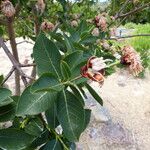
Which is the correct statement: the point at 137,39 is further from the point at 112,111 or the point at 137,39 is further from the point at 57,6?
the point at 57,6

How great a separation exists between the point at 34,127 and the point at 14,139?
0.48 ft

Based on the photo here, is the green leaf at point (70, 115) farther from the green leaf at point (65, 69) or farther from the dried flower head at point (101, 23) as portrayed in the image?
the dried flower head at point (101, 23)

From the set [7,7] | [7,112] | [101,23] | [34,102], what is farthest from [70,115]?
[101,23]

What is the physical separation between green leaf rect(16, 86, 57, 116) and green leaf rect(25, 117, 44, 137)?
7.8 inches

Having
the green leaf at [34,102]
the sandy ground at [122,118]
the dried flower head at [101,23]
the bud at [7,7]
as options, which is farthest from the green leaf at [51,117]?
the sandy ground at [122,118]

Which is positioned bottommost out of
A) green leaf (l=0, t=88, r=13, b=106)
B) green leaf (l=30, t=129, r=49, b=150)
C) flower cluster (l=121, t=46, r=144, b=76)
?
green leaf (l=30, t=129, r=49, b=150)

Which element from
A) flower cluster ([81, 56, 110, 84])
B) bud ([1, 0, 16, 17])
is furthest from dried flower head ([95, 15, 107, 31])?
A: flower cluster ([81, 56, 110, 84])

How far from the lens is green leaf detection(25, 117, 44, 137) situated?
144cm

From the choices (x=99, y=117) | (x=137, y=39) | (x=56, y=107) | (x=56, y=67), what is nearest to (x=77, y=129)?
(x=56, y=107)

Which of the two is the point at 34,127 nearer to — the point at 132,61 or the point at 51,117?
the point at 51,117

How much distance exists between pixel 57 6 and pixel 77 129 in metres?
1.95

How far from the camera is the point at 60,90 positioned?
121 centimetres

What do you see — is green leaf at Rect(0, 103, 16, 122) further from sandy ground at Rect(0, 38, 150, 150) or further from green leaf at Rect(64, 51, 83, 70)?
sandy ground at Rect(0, 38, 150, 150)

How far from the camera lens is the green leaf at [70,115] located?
1.27m
